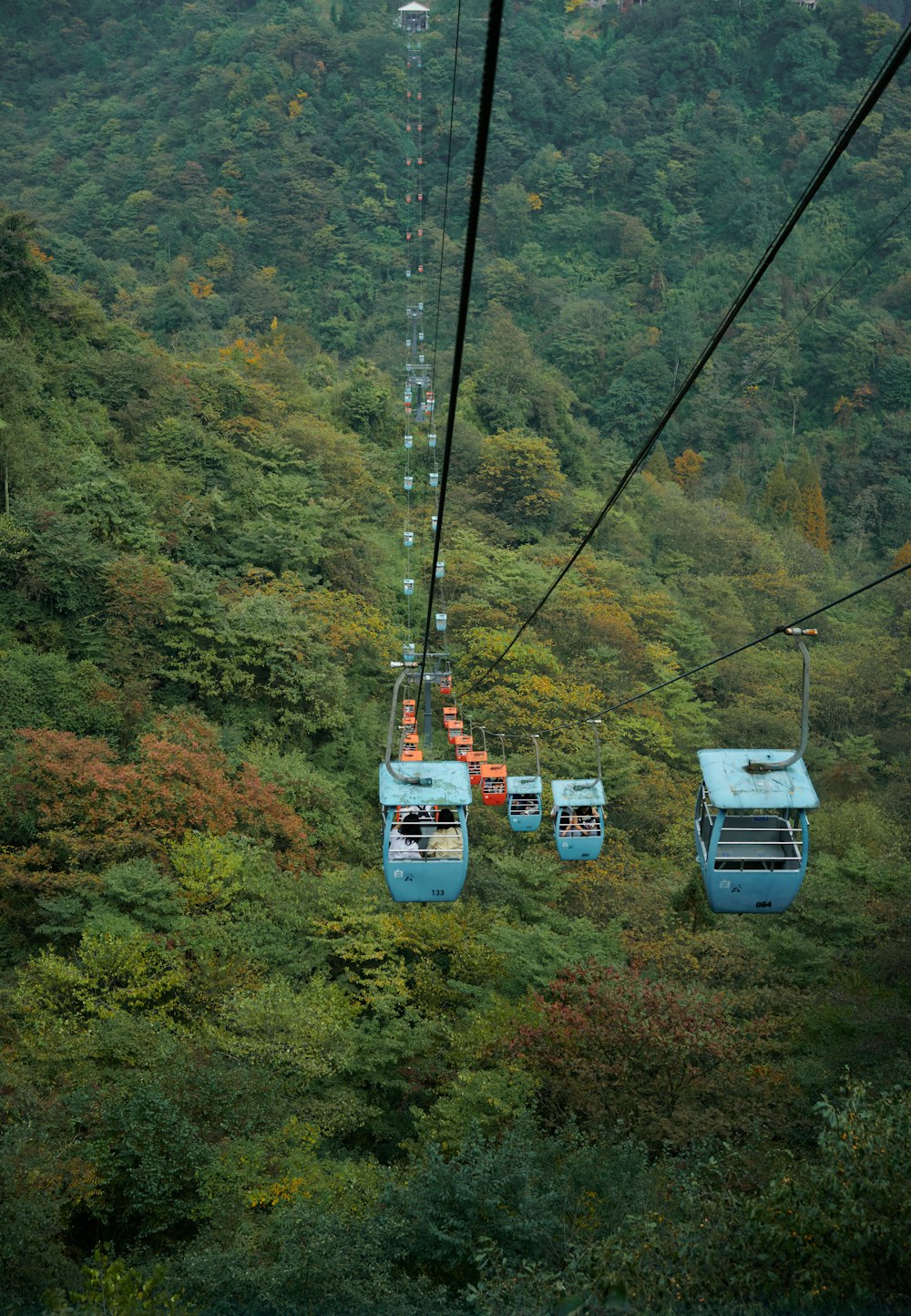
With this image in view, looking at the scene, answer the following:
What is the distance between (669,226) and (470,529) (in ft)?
122

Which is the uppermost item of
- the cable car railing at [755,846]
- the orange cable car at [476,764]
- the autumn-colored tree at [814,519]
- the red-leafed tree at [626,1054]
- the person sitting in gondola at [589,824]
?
the autumn-colored tree at [814,519]

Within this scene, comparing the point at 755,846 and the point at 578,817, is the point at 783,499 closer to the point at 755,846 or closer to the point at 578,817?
the point at 578,817

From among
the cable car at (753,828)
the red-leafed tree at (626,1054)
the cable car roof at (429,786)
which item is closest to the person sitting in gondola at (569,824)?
the red-leafed tree at (626,1054)

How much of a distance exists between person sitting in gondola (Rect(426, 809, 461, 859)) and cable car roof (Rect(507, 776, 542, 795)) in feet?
17.8

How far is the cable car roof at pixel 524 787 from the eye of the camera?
17031 millimetres

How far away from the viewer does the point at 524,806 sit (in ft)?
59.3

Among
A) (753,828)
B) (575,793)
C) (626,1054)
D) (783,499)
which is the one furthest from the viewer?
(783,499)

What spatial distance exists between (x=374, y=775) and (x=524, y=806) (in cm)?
664

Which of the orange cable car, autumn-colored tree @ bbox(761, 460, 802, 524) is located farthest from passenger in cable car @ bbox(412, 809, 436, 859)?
autumn-colored tree @ bbox(761, 460, 802, 524)

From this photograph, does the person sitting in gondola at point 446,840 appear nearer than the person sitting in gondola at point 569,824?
Yes

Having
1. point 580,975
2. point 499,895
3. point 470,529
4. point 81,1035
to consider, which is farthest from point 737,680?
point 81,1035

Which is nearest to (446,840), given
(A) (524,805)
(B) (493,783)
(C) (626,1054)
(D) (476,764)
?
(C) (626,1054)

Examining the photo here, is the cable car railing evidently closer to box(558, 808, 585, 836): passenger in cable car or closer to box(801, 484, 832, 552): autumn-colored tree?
box(558, 808, 585, 836): passenger in cable car

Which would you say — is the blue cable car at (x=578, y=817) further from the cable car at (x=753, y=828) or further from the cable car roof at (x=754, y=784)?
the cable car roof at (x=754, y=784)
